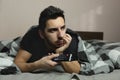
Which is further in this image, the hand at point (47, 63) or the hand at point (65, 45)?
the hand at point (65, 45)

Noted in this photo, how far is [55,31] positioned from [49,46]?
0.43 feet

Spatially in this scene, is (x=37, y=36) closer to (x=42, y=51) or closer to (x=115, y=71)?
(x=42, y=51)

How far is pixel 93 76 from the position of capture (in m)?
1.35

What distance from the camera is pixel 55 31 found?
1.42 meters

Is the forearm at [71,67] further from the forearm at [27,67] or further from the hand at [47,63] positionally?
the forearm at [27,67]

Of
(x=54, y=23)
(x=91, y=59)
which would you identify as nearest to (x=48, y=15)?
(x=54, y=23)

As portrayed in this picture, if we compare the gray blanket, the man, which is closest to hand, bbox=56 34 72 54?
the man

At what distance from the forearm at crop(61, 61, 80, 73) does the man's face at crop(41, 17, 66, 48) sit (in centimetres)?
12

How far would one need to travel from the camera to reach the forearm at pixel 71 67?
1.41 meters

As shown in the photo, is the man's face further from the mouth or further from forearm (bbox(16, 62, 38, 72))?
forearm (bbox(16, 62, 38, 72))

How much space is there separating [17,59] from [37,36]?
0.65ft

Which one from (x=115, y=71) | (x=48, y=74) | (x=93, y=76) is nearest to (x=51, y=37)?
(x=48, y=74)

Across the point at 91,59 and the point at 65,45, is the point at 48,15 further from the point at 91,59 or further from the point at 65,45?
the point at 91,59

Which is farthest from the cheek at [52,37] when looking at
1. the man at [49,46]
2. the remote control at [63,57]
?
the remote control at [63,57]
